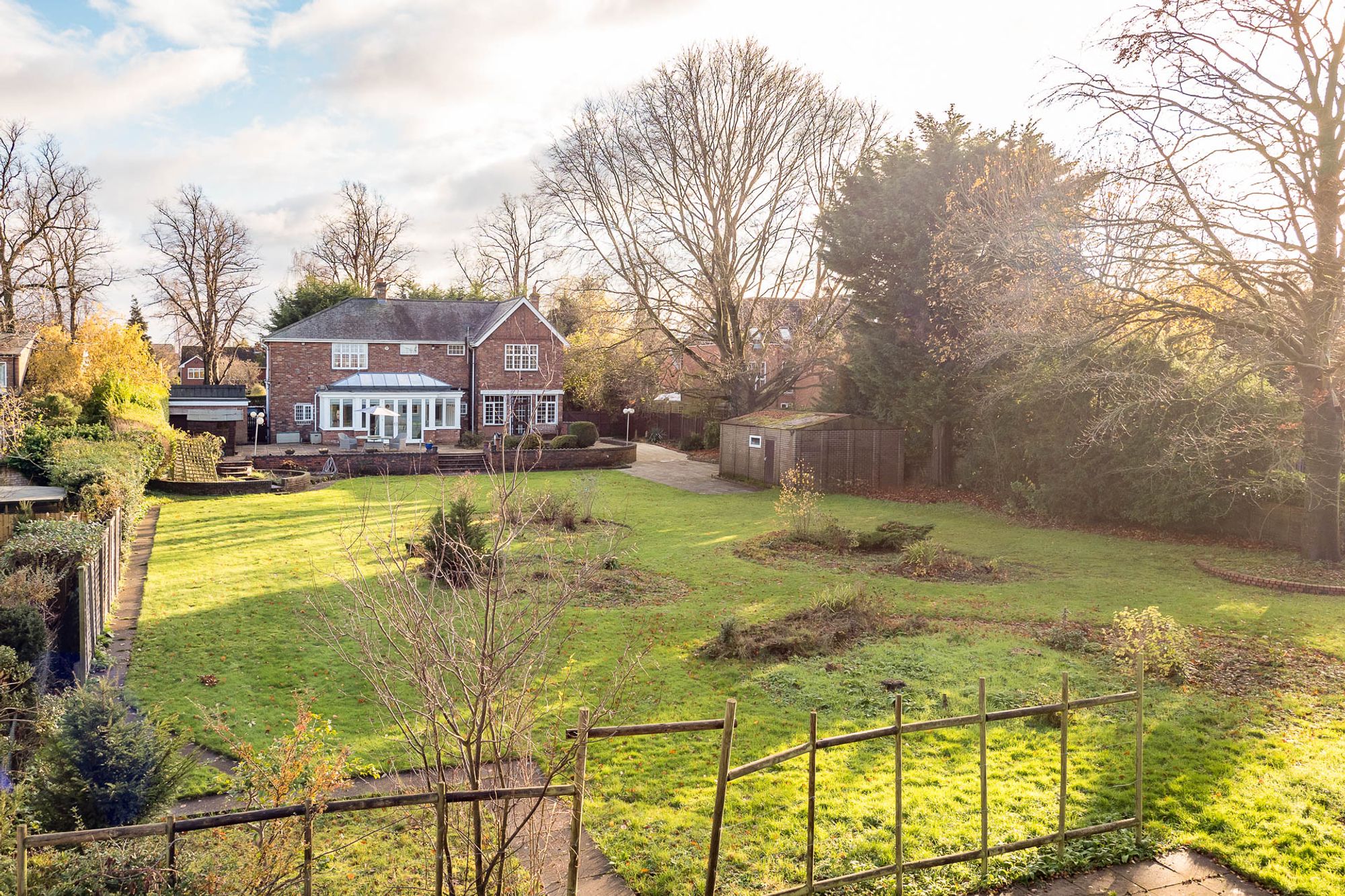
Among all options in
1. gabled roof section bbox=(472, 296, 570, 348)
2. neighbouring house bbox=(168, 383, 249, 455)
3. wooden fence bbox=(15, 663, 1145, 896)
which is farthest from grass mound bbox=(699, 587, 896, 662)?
gabled roof section bbox=(472, 296, 570, 348)

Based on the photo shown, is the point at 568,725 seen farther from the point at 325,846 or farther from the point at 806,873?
the point at 806,873

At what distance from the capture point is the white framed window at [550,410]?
42.4 metres

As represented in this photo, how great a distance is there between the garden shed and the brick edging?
12.7m

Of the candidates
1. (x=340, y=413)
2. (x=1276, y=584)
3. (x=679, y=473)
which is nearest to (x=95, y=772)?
(x=1276, y=584)

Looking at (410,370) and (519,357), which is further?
(519,357)

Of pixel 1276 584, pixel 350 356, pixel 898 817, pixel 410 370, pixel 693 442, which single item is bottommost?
pixel 1276 584

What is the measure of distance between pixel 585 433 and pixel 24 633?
30.3 meters

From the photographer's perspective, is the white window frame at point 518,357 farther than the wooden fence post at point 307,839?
Yes

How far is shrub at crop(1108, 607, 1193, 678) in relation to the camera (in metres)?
9.57

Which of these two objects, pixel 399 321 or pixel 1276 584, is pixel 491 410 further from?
pixel 1276 584

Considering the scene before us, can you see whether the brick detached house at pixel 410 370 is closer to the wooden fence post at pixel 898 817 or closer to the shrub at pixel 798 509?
the shrub at pixel 798 509

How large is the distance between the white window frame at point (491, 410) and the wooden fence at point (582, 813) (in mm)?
36709

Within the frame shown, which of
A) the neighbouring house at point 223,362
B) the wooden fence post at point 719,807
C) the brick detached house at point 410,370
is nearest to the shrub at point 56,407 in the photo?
the brick detached house at point 410,370

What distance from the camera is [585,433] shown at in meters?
38.8
